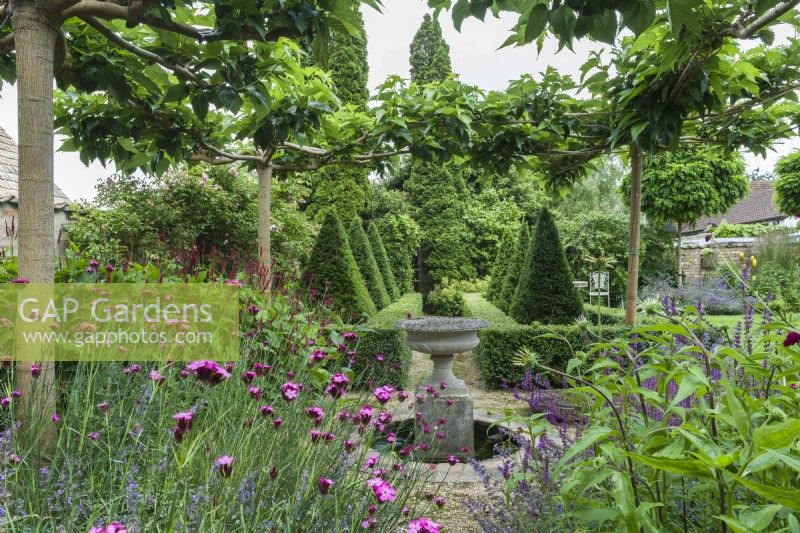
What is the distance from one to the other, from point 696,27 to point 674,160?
1436cm

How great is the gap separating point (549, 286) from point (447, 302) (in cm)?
728

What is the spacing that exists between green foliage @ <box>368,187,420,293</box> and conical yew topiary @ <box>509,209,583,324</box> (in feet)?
23.9

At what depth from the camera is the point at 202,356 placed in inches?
101

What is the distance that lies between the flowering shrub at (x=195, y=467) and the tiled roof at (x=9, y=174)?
5.92 metres

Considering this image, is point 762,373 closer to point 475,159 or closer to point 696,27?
point 696,27

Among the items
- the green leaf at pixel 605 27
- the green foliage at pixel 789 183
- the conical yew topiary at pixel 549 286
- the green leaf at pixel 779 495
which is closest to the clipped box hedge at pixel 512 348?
the conical yew topiary at pixel 549 286

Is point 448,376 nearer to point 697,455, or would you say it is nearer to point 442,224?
point 697,455

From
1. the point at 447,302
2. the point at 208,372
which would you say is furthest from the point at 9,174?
the point at 447,302

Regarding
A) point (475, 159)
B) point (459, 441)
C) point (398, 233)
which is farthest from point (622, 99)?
point (398, 233)

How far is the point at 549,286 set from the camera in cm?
623

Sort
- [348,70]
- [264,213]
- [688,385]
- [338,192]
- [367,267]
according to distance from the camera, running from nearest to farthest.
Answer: [688,385] → [264,213] → [367,267] → [338,192] → [348,70]

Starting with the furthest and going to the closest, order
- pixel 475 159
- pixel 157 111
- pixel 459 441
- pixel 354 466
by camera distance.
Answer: pixel 475 159 → pixel 459 441 → pixel 157 111 → pixel 354 466

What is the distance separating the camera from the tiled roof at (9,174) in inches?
278

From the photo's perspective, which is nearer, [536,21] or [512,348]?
[536,21]
